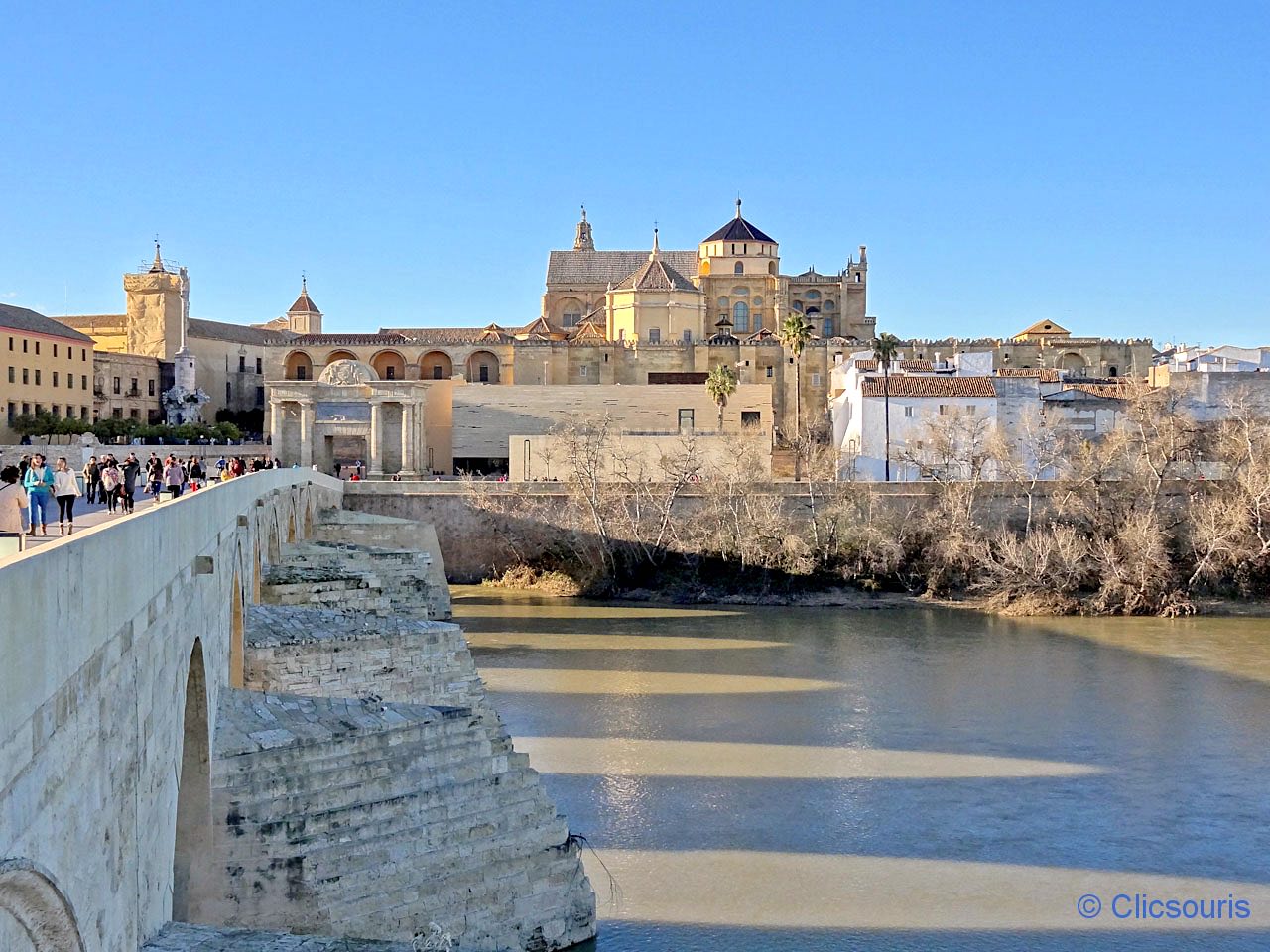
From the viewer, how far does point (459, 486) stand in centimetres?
3988

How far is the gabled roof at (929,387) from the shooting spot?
4353cm

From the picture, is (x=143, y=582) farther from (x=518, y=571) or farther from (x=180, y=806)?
(x=518, y=571)

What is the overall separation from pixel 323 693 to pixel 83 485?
937cm

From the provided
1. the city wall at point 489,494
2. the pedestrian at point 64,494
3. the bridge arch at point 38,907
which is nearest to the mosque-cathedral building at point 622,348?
the city wall at point 489,494

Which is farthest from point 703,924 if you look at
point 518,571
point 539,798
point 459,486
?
point 459,486

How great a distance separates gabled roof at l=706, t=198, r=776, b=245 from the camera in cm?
7162

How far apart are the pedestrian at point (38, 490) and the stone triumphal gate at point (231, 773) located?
126 cm

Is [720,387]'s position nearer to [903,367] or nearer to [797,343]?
[797,343]

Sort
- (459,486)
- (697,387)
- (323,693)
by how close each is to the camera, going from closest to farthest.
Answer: (323,693), (459,486), (697,387)

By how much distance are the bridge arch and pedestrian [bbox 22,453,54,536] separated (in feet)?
19.5

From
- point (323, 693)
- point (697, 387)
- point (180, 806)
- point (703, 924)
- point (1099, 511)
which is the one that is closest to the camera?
point (180, 806)

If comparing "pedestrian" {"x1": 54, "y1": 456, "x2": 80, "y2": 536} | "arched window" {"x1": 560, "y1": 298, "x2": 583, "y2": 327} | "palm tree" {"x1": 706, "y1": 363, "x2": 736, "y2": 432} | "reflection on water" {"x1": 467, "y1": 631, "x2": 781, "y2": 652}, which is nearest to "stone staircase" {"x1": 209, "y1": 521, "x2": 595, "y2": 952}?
"pedestrian" {"x1": 54, "y1": 456, "x2": 80, "y2": 536}

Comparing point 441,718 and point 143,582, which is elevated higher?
point 143,582

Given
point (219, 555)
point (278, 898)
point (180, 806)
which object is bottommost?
point (278, 898)
